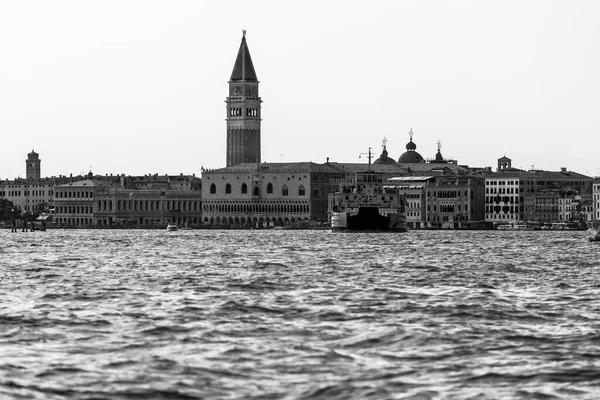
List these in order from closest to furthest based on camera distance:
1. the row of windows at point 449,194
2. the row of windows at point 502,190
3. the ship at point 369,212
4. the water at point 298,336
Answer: the water at point 298,336, the ship at point 369,212, the row of windows at point 502,190, the row of windows at point 449,194

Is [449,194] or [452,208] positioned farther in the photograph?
[449,194]

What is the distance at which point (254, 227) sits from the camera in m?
193

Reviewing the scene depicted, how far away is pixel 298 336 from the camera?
27938 millimetres

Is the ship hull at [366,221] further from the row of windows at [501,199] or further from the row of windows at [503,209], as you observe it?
the row of windows at [503,209]

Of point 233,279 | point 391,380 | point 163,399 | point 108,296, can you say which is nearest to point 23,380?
point 163,399

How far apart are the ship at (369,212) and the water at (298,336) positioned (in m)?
92.2

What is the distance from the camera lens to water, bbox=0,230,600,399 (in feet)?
73.9

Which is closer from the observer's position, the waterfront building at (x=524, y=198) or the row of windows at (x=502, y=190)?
the waterfront building at (x=524, y=198)

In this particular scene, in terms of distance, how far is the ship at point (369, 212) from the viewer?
461 feet

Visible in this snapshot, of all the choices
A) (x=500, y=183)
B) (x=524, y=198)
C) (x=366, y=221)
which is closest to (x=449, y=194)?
(x=500, y=183)

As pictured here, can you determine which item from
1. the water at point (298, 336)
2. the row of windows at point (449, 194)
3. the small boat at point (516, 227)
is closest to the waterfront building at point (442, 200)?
the row of windows at point (449, 194)

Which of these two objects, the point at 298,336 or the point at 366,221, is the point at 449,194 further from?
the point at 298,336

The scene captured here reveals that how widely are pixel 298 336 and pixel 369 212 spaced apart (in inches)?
4497

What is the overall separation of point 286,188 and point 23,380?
176 meters
